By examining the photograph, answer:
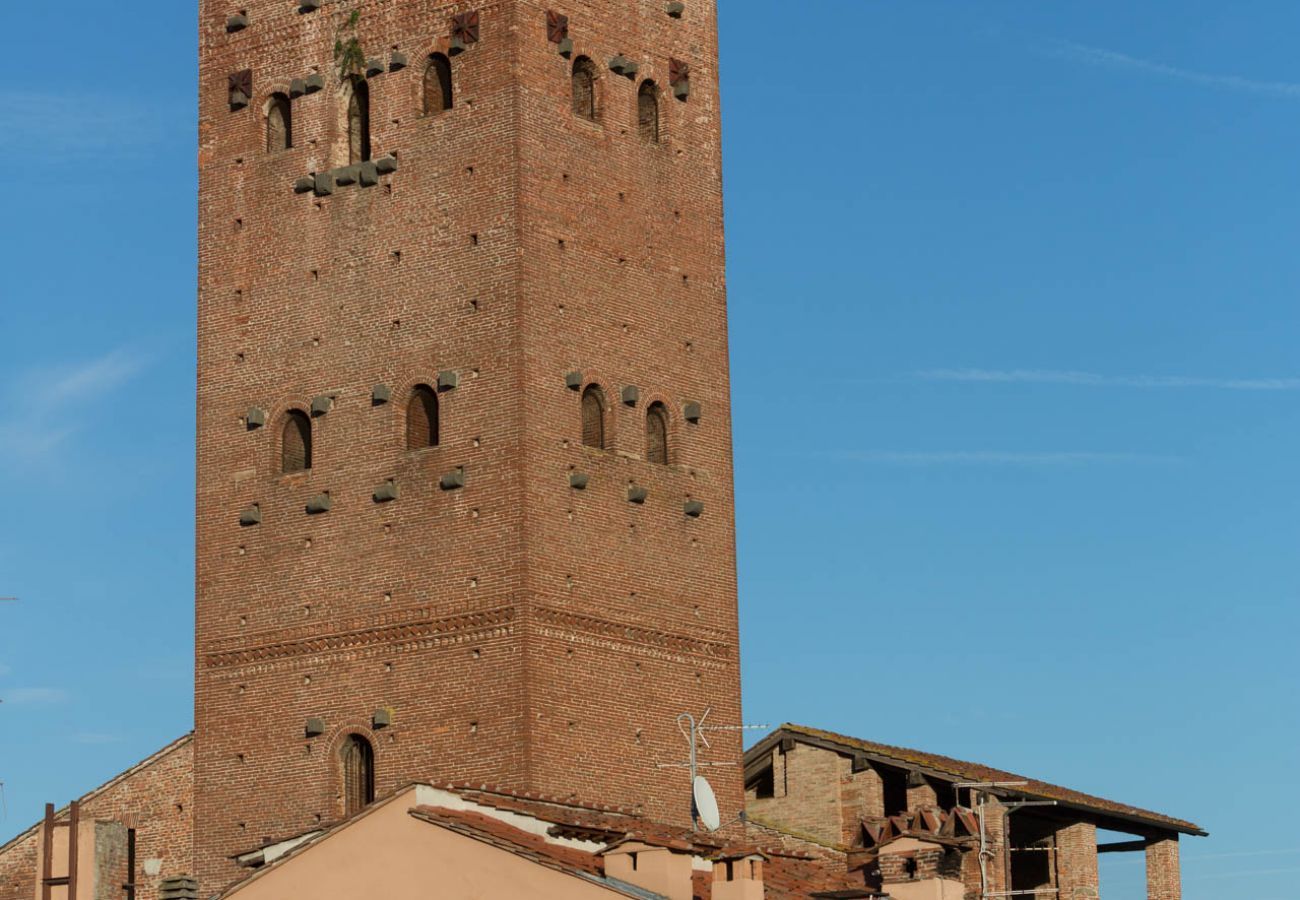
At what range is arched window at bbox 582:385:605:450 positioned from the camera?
36469mm

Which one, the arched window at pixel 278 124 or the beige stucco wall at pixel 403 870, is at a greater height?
the arched window at pixel 278 124

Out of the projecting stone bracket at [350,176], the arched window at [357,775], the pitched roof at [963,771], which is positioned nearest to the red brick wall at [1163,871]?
the pitched roof at [963,771]

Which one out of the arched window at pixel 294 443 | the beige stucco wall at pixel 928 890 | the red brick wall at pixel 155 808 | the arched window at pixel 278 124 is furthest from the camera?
the red brick wall at pixel 155 808

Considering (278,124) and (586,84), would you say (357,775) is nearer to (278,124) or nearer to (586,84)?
(278,124)

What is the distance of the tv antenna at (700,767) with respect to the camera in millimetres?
34656

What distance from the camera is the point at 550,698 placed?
114ft

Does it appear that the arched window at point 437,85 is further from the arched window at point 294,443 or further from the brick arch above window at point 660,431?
the brick arch above window at point 660,431

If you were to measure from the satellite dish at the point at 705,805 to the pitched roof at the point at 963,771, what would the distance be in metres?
5.03

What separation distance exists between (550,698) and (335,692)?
9.89 feet

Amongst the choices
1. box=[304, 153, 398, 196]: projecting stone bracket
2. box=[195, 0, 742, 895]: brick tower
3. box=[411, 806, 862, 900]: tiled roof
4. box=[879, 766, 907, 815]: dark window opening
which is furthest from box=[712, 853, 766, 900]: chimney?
box=[304, 153, 398, 196]: projecting stone bracket

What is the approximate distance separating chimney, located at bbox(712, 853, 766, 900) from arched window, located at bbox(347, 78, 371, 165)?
1120 cm

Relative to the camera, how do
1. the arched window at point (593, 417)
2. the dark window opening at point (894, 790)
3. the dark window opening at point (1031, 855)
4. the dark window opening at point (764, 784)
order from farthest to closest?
the dark window opening at point (764, 784)
the dark window opening at point (1031, 855)
the dark window opening at point (894, 790)
the arched window at point (593, 417)

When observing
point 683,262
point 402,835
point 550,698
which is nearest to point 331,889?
point 402,835

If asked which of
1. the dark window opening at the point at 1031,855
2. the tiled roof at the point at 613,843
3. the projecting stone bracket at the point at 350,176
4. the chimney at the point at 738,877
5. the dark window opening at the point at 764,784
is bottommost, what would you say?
the chimney at the point at 738,877
